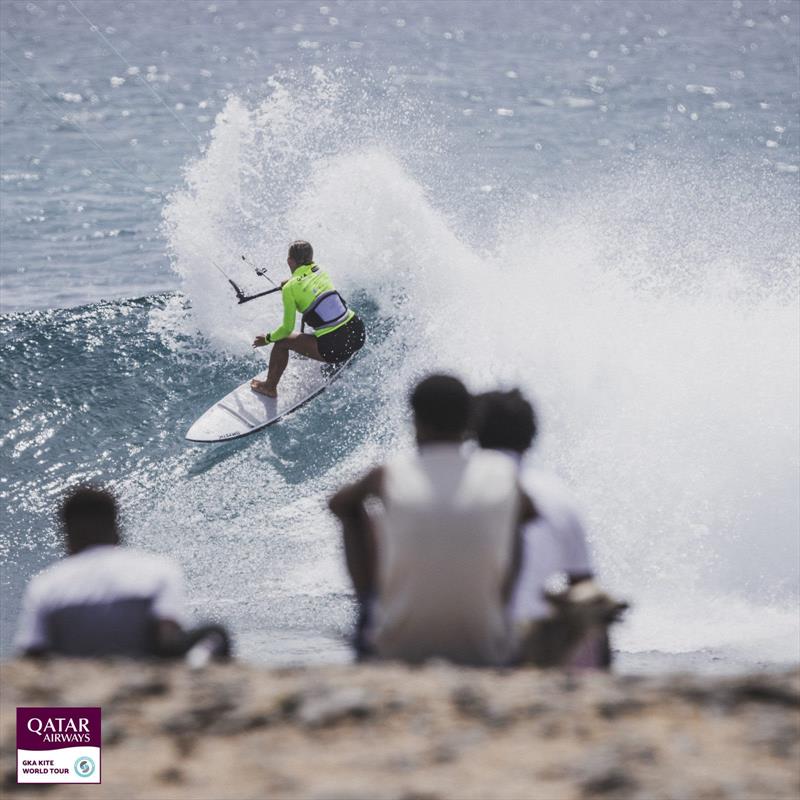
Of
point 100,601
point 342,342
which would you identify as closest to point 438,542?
point 100,601

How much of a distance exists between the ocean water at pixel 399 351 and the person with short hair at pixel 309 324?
0.58m

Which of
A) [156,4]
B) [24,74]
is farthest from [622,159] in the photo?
[156,4]

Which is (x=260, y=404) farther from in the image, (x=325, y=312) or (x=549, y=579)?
(x=549, y=579)

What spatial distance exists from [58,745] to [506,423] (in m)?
1.79

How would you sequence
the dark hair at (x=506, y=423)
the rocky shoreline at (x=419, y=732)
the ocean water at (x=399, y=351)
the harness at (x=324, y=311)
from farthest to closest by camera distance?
the harness at (x=324, y=311), the ocean water at (x=399, y=351), the dark hair at (x=506, y=423), the rocky shoreline at (x=419, y=732)

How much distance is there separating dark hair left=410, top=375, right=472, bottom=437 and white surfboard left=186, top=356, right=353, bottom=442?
27.2ft

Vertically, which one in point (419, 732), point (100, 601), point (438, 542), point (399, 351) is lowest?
point (419, 732)

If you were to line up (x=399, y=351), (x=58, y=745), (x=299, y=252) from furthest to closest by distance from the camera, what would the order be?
(x=399, y=351) < (x=299, y=252) < (x=58, y=745)

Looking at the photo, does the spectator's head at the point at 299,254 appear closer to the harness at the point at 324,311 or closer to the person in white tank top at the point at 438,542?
the harness at the point at 324,311

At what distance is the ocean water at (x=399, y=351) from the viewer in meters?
10.3

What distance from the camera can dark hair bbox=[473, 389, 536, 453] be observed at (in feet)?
14.6

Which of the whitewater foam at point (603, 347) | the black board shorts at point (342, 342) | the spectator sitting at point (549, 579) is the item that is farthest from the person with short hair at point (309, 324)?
the spectator sitting at point (549, 579)

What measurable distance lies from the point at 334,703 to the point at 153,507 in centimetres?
810

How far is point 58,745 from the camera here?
154 inches
